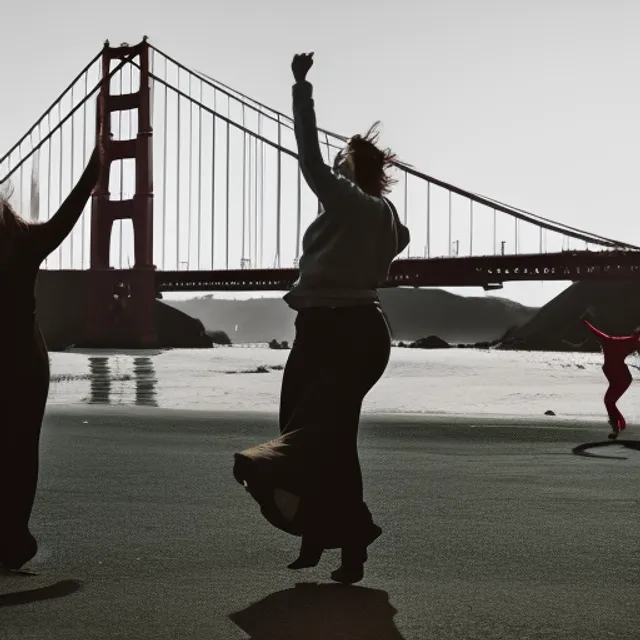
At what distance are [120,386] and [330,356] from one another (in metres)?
17.4

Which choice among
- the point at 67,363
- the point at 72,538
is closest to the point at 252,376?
the point at 67,363

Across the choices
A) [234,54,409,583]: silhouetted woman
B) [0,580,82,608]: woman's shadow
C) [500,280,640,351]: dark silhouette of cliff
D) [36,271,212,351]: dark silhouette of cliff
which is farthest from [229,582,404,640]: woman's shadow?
[500,280,640,351]: dark silhouette of cliff

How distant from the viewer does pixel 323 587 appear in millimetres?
3438

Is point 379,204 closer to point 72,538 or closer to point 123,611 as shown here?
point 123,611

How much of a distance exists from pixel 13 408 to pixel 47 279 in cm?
3966

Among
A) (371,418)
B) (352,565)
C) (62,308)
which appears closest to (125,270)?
(62,308)

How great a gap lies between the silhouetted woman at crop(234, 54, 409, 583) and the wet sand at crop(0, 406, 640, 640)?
236 millimetres

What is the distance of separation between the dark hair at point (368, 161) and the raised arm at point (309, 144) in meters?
0.21

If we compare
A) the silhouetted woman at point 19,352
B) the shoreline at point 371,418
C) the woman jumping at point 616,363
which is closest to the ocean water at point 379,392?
the shoreline at point 371,418

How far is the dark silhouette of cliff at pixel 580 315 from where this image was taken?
6488 cm

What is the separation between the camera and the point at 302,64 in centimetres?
328

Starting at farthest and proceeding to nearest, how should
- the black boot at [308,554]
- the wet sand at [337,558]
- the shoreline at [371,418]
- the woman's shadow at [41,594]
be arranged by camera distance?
the shoreline at [371,418]
the black boot at [308,554]
the woman's shadow at [41,594]
the wet sand at [337,558]

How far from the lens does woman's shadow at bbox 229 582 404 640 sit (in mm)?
2867

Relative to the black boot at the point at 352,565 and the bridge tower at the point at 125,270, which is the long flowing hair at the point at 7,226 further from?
the bridge tower at the point at 125,270
